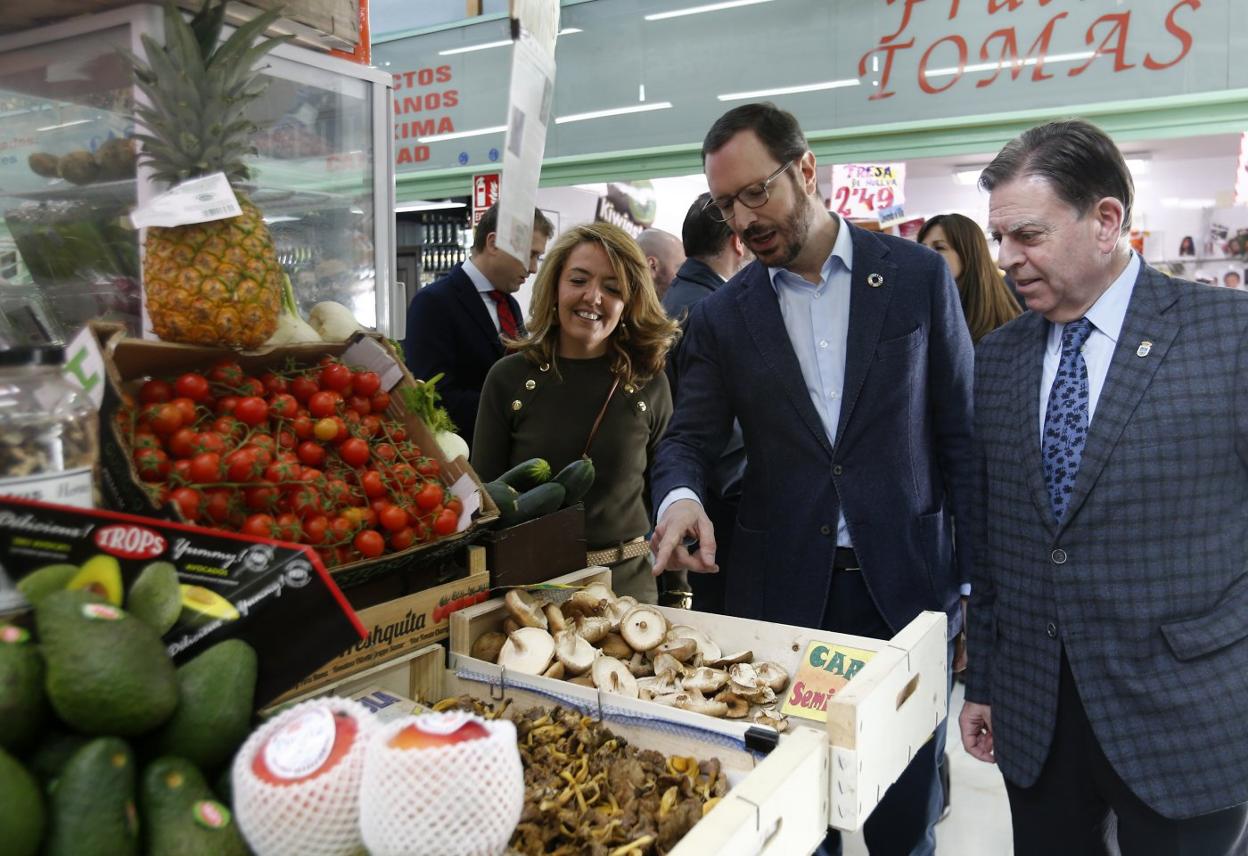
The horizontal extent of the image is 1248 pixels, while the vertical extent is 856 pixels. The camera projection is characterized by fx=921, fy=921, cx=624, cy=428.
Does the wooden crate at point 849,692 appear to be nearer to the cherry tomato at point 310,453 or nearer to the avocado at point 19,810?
the cherry tomato at point 310,453

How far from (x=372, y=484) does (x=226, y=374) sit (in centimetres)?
28

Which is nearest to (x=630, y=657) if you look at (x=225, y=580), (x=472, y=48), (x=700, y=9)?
(x=225, y=580)

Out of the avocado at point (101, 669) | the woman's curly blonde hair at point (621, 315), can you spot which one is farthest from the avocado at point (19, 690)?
the woman's curly blonde hair at point (621, 315)

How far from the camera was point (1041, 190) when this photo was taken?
164 cm

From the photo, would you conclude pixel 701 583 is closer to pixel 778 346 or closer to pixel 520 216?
pixel 778 346

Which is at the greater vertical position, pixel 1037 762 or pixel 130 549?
pixel 130 549

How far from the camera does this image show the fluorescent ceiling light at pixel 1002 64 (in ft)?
15.0

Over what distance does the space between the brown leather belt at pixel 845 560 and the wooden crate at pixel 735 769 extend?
33.3 inches

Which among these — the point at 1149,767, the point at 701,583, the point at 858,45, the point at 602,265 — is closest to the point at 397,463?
the point at 602,265

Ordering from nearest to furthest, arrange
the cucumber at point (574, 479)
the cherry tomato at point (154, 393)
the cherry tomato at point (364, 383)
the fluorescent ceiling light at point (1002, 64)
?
the cherry tomato at point (154, 393), the cherry tomato at point (364, 383), the cucumber at point (574, 479), the fluorescent ceiling light at point (1002, 64)

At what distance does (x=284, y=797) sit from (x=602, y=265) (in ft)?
6.67

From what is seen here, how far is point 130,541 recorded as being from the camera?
94 cm

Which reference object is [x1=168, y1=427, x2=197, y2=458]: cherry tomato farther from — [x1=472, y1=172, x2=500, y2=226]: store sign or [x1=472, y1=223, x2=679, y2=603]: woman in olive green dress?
[x1=472, y1=172, x2=500, y2=226]: store sign

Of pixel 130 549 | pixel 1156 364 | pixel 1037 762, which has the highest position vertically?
pixel 1156 364
